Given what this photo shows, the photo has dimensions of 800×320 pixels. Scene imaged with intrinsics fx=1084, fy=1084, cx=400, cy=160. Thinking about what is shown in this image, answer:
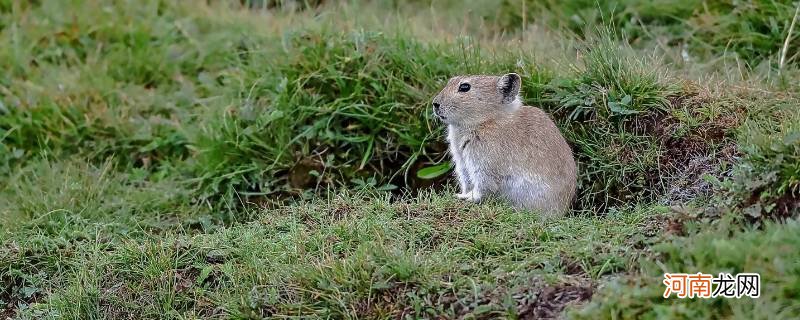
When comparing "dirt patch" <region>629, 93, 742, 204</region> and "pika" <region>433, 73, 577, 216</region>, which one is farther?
"pika" <region>433, 73, 577, 216</region>

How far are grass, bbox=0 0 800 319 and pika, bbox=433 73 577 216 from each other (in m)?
0.25

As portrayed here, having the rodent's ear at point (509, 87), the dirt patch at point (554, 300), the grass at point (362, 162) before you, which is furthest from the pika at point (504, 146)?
the dirt patch at point (554, 300)

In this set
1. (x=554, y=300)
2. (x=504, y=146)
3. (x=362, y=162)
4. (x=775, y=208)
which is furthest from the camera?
(x=362, y=162)

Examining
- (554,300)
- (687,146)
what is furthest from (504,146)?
(554,300)

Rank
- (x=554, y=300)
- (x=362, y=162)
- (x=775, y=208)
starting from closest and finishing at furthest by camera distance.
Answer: (x=554, y=300), (x=775, y=208), (x=362, y=162)

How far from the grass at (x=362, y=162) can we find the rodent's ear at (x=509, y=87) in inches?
17.7

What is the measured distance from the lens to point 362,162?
22.2ft

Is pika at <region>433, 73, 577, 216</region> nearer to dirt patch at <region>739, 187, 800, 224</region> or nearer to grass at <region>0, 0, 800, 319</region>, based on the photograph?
grass at <region>0, 0, 800, 319</region>

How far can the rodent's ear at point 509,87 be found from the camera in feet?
20.0

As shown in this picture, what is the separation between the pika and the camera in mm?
5945

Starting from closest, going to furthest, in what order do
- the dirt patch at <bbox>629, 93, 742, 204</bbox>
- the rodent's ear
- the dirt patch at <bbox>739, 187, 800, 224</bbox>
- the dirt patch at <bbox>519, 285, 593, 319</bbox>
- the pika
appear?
the dirt patch at <bbox>519, 285, 593, 319</bbox> < the dirt patch at <bbox>739, 187, 800, 224</bbox> < the dirt patch at <bbox>629, 93, 742, 204</bbox> < the pika < the rodent's ear

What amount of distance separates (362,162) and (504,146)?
1.08 metres

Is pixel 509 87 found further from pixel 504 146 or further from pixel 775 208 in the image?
pixel 775 208

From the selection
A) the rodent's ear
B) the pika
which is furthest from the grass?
the rodent's ear
